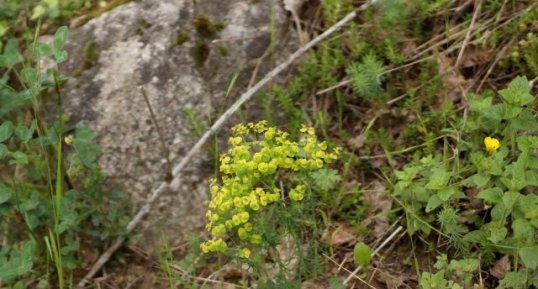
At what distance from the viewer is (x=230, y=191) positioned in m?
Answer: 2.27

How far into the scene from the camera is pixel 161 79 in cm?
341

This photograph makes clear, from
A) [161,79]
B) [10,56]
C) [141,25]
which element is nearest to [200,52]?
[161,79]

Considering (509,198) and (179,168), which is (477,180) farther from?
(179,168)

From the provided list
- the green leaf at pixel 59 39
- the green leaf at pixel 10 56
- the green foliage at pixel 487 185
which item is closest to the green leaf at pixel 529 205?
the green foliage at pixel 487 185

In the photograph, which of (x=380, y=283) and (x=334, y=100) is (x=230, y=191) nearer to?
(x=380, y=283)

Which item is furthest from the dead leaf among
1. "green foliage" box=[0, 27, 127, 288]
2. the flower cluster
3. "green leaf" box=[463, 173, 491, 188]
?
"green foliage" box=[0, 27, 127, 288]

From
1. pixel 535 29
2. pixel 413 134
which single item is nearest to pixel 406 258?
pixel 413 134

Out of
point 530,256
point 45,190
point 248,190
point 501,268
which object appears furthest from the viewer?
point 45,190

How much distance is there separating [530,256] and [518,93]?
1.92ft

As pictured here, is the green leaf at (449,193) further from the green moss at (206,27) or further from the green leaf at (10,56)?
the green leaf at (10,56)

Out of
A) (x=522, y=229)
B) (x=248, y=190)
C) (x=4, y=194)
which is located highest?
(x=248, y=190)

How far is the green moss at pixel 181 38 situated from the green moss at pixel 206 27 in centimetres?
5

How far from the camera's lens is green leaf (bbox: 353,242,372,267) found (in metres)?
2.70

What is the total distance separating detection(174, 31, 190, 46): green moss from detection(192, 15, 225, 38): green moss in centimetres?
5
